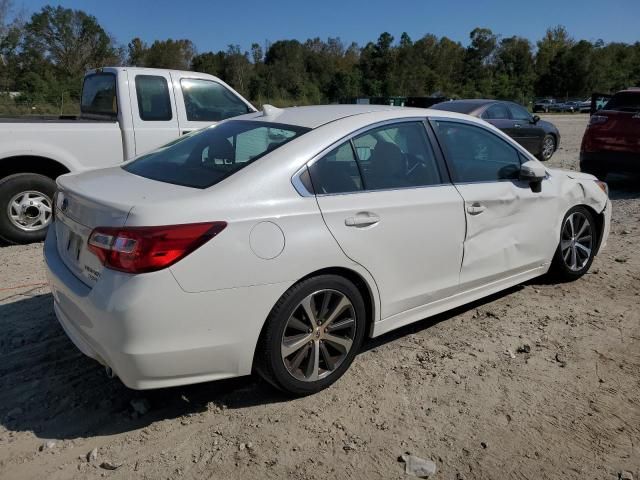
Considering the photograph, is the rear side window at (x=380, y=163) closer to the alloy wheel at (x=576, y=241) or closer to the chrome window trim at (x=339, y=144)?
the chrome window trim at (x=339, y=144)

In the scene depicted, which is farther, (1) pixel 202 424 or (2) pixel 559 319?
(2) pixel 559 319

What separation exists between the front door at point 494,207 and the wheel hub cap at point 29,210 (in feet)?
14.9

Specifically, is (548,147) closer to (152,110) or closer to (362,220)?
(152,110)

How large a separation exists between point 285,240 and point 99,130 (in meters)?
4.34

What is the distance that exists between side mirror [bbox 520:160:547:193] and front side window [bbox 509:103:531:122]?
33.3ft

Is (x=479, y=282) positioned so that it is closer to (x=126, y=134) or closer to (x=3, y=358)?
(x=3, y=358)

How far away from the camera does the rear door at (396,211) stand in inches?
123

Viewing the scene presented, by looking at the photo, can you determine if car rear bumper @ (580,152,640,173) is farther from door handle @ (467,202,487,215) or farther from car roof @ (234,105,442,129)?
car roof @ (234,105,442,129)

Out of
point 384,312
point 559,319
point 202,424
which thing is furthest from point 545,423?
point 202,424

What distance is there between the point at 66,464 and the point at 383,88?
68.6 metres

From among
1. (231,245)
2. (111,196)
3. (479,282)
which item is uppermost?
(111,196)

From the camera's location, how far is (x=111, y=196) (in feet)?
9.31

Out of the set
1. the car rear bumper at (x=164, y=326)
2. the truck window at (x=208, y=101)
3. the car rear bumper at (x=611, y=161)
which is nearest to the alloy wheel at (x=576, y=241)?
the car rear bumper at (x=164, y=326)

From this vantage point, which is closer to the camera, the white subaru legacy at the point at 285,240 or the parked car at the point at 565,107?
the white subaru legacy at the point at 285,240
